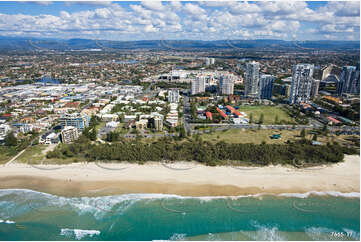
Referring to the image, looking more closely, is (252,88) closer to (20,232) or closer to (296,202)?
(296,202)

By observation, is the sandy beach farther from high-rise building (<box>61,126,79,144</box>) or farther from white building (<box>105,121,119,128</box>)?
white building (<box>105,121,119,128</box>)

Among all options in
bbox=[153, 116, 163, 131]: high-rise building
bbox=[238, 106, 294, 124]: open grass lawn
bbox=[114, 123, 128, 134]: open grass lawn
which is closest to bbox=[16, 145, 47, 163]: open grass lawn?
bbox=[114, 123, 128, 134]: open grass lawn

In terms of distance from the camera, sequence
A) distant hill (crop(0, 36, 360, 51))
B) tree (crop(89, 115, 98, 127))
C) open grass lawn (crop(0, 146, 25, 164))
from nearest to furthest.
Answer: open grass lawn (crop(0, 146, 25, 164))
tree (crop(89, 115, 98, 127))
distant hill (crop(0, 36, 360, 51))

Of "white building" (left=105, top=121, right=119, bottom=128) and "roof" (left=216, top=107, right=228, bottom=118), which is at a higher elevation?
"roof" (left=216, top=107, right=228, bottom=118)

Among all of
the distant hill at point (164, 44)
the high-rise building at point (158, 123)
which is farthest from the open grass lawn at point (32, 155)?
the distant hill at point (164, 44)

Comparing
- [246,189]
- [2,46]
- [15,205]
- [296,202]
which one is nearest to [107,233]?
[15,205]

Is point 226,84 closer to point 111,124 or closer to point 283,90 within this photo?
point 283,90
